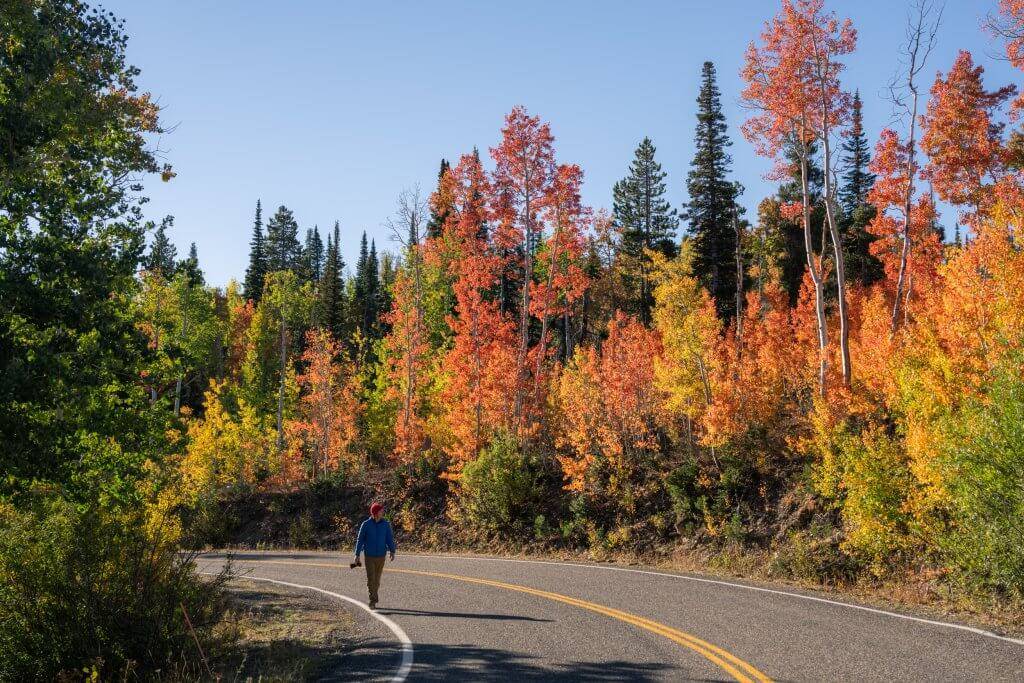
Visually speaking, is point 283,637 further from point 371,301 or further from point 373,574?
point 371,301

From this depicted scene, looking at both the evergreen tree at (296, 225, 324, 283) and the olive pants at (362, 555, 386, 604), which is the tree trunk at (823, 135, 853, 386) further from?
the evergreen tree at (296, 225, 324, 283)

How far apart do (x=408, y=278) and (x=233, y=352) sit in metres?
41.5

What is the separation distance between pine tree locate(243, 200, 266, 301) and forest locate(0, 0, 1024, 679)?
144 feet

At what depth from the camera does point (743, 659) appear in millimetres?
8086

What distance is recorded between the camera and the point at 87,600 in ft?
27.4

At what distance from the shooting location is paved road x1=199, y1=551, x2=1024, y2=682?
25.3 feet

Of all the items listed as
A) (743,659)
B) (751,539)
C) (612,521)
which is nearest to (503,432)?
(612,521)

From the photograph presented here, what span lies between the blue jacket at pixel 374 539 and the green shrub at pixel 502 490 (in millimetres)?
11163

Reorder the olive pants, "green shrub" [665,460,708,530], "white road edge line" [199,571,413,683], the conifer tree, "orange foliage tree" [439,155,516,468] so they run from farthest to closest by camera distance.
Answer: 1. the conifer tree
2. "orange foliage tree" [439,155,516,468]
3. "green shrub" [665,460,708,530]
4. the olive pants
5. "white road edge line" [199,571,413,683]

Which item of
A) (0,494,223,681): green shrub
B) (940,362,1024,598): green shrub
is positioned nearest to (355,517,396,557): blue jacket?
(0,494,223,681): green shrub

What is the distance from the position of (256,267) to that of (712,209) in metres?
68.3

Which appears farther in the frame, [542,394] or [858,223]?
[858,223]

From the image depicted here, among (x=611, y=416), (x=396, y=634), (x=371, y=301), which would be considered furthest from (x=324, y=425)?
(x=371, y=301)

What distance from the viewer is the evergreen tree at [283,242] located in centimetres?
10465
